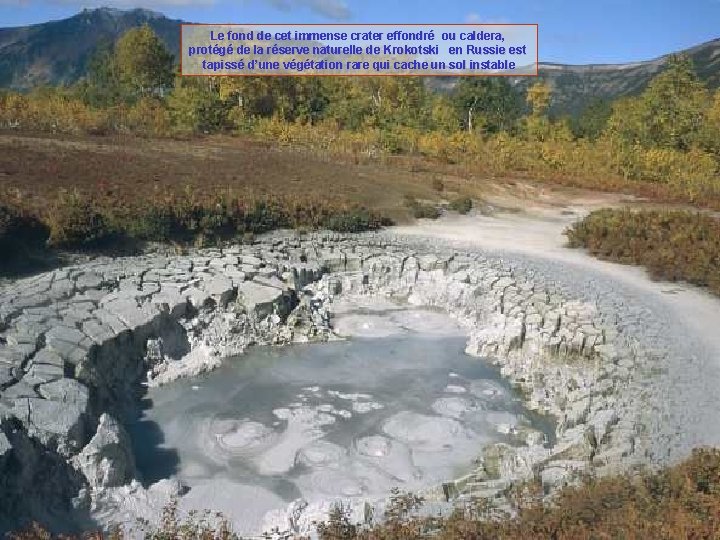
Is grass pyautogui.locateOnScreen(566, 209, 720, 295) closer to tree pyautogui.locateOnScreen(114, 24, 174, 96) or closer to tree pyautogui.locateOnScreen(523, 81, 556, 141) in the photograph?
tree pyautogui.locateOnScreen(523, 81, 556, 141)

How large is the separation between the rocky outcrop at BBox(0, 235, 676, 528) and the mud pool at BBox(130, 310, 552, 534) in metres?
0.45

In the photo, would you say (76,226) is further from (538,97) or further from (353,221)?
(538,97)

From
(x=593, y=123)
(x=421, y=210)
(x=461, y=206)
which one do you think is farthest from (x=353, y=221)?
(x=593, y=123)

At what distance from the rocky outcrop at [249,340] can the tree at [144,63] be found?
46780 mm

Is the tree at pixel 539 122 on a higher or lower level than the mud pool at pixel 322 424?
higher

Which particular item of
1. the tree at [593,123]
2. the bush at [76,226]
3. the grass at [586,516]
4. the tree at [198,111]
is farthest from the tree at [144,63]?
the grass at [586,516]

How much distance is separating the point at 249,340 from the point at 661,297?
8.40 metres

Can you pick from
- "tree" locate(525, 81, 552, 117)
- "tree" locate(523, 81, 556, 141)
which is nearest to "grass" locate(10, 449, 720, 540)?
"tree" locate(523, 81, 556, 141)

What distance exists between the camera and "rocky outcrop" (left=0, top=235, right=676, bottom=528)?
8031 mm

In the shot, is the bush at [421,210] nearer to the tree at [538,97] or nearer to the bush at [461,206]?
the bush at [461,206]

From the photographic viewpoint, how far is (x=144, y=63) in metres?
58.8

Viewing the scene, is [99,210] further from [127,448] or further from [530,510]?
[530,510]

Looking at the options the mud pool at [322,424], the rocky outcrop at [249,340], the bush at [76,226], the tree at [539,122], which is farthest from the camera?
the tree at [539,122]

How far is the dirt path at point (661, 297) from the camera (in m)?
8.73
